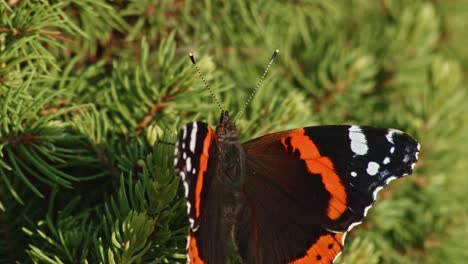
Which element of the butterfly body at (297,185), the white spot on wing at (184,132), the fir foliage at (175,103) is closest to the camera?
the white spot on wing at (184,132)

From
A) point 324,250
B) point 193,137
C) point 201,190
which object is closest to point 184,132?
point 193,137

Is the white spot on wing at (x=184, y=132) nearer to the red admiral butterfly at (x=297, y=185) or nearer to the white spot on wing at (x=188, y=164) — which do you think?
the white spot on wing at (x=188, y=164)

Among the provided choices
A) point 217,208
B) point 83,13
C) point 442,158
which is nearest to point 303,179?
point 217,208

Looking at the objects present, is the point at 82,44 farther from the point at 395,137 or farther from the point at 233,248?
the point at 395,137

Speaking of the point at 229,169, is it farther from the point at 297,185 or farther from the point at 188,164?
the point at 188,164

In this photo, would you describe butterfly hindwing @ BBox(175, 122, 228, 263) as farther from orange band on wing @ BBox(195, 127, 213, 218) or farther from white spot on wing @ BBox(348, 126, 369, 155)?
white spot on wing @ BBox(348, 126, 369, 155)

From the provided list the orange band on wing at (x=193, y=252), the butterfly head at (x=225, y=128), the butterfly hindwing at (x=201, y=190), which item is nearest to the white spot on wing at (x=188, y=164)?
the butterfly hindwing at (x=201, y=190)

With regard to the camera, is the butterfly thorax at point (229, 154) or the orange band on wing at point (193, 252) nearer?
the orange band on wing at point (193, 252)

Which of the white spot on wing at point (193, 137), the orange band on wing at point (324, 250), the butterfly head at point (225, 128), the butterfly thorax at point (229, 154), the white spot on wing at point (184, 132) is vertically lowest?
the orange band on wing at point (324, 250)
